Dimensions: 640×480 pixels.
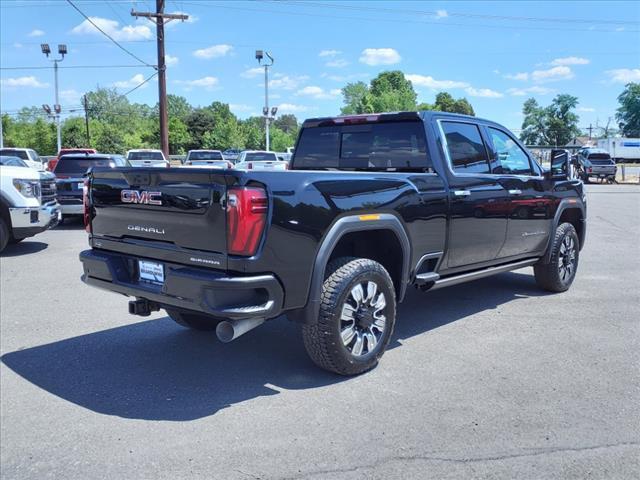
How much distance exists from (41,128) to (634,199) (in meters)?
66.1

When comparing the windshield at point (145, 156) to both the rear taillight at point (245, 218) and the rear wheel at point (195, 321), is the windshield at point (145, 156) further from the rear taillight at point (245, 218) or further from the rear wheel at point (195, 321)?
the rear taillight at point (245, 218)

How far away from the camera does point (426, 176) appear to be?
493cm

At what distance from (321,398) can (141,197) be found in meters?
1.89

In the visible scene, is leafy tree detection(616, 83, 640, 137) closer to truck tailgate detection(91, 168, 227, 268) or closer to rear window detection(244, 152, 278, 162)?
rear window detection(244, 152, 278, 162)

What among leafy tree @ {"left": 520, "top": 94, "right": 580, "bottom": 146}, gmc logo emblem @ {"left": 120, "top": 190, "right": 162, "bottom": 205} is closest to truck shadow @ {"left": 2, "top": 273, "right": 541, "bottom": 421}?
gmc logo emblem @ {"left": 120, "top": 190, "right": 162, "bottom": 205}

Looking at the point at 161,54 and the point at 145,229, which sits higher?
the point at 161,54

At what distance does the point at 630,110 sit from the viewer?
365ft

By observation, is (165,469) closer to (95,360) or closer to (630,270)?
(95,360)

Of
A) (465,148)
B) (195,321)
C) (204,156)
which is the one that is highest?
(204,156)

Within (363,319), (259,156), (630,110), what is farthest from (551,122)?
(363,319)

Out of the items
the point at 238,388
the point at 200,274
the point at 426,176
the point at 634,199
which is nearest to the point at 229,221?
the point at 200,274

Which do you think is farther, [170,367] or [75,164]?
[75,164]

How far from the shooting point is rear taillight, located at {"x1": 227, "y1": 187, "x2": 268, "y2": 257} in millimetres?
3514

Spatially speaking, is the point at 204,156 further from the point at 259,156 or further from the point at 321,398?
the point at 321,398
